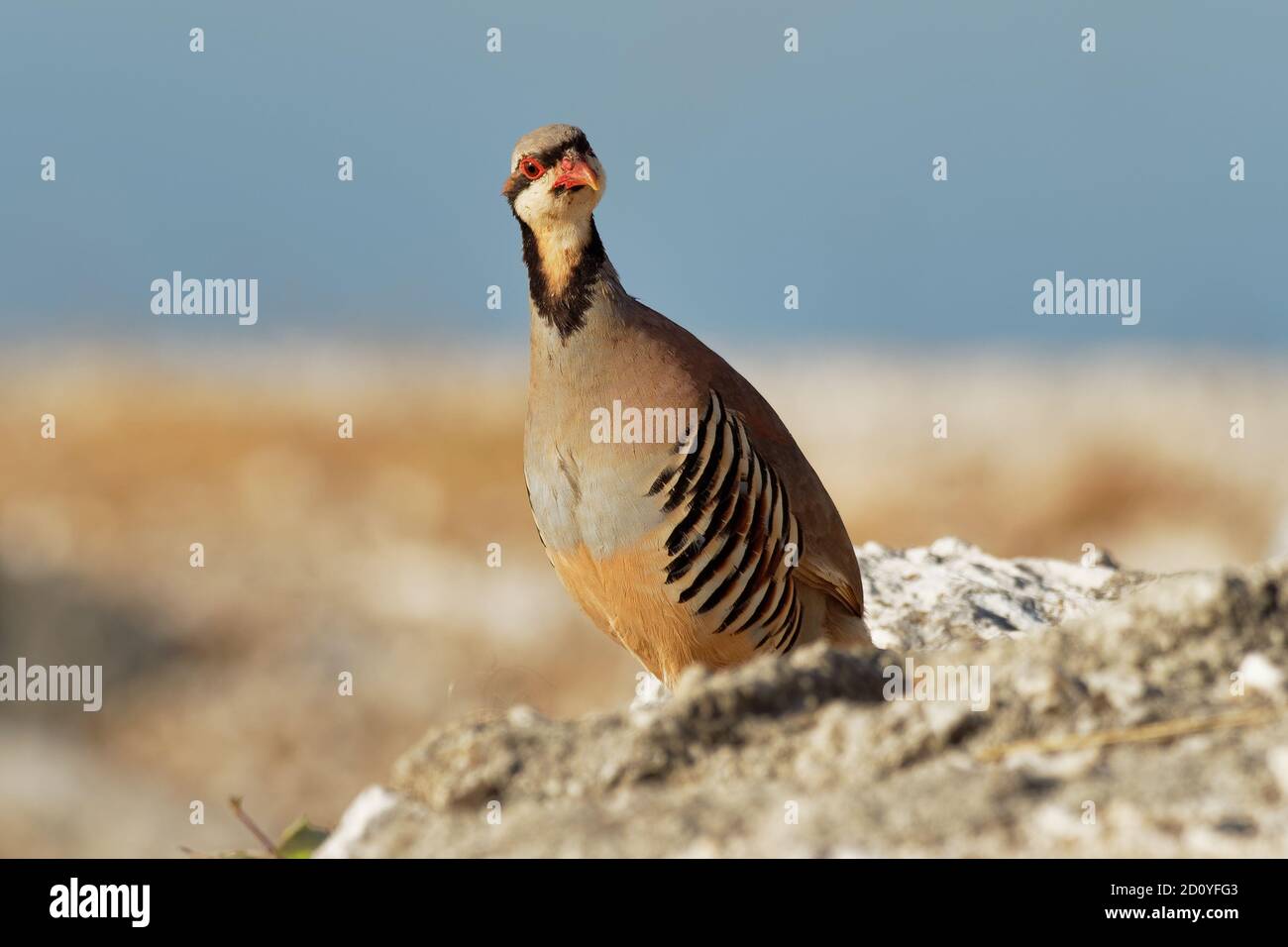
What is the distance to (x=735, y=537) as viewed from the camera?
579 centimetres

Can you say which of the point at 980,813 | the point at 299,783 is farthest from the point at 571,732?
the point at 299,783

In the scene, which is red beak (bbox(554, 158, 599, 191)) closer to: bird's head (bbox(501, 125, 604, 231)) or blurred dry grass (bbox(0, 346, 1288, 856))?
bird's head (bbox(501, 125, 604, 231))

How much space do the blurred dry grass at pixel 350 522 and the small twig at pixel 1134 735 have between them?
1094 cm

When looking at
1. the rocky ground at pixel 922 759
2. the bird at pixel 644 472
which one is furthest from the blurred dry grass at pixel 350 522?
the rocky ground at pixel 922 759

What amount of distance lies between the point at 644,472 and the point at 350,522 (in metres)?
18.1

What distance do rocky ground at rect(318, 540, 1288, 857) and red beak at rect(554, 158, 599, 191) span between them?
2512 millimetres

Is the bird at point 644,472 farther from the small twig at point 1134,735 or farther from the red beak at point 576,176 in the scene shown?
the small twig at point 1134,735

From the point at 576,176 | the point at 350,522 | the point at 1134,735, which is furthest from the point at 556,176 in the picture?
the point at 350,522

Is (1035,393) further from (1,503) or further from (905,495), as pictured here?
(1,503)

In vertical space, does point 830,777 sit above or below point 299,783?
above

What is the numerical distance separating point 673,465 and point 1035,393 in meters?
20.6
